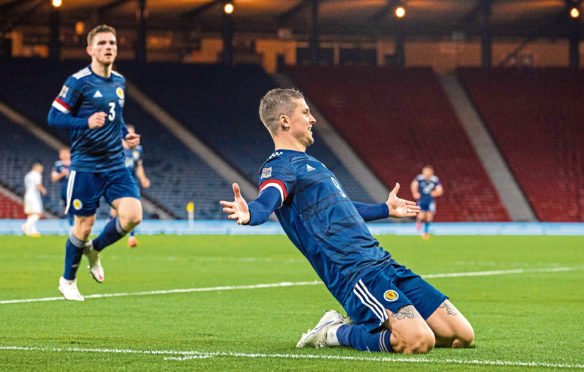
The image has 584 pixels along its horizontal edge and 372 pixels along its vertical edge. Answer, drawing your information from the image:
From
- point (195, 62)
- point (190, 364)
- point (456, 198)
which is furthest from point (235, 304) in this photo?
point (195, 62)

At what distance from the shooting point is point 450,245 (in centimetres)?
2364

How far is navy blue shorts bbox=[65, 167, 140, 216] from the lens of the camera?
10.1 m

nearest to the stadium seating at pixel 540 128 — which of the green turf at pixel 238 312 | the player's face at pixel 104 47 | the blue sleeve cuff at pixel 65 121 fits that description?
the green turf at pixel 238 312

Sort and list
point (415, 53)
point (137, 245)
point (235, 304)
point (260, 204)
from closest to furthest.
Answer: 1. point (260, 204)
2. point (235, 304)
3. point (137, 245)
4. point (415, 53)

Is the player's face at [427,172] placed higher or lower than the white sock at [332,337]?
lower

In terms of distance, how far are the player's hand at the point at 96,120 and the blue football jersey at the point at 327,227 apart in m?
3.28

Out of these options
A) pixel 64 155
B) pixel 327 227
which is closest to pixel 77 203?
pixel 327 227

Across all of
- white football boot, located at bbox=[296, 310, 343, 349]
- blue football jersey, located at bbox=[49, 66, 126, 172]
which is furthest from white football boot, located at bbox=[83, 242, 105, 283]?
white football boot, located at bbox=[296, 310, 343, 349]

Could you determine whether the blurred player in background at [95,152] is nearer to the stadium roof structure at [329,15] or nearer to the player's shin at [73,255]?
the player's shin at [73,255]

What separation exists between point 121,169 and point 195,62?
35.2 metres

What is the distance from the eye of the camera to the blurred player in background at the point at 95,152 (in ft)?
32.8

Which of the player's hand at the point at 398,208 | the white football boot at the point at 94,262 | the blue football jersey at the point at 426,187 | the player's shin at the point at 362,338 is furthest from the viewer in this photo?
the blue football jersey at the point at 426,187

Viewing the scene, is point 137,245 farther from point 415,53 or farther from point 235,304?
point 415,53

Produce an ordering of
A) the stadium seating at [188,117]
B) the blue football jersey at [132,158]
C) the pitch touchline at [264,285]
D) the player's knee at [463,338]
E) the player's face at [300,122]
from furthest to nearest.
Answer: the stadium seating at [188,117], the blue football jersey at [132,158], the pitch touchline at [264,285], the player's knee at [463,338], the player's face at [300,122]
